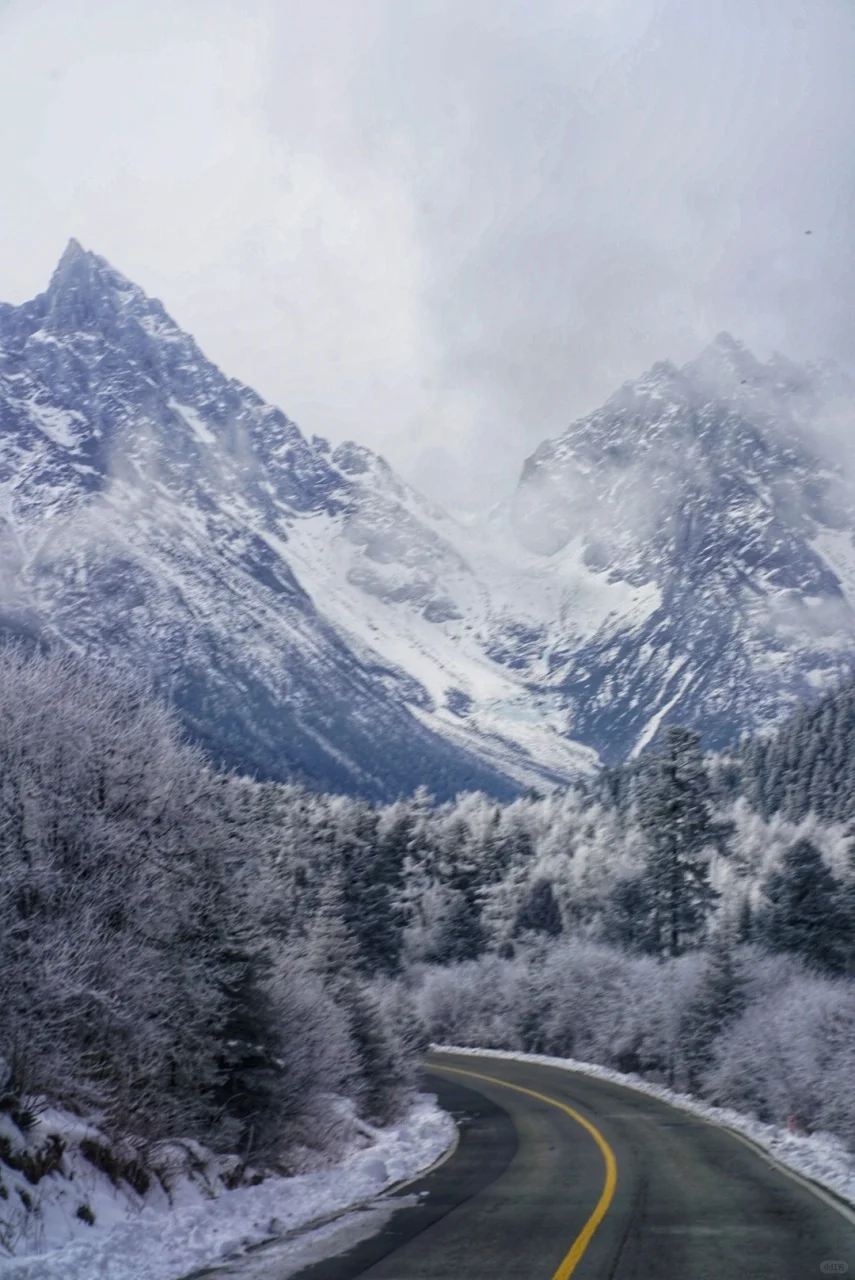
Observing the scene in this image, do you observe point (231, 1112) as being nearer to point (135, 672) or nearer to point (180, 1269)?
point (180, 1269)

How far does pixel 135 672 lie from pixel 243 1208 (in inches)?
434

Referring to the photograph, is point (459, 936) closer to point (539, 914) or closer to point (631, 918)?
point (539, 914)

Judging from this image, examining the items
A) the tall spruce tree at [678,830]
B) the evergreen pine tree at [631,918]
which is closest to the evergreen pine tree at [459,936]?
the evergreen pine tree at [631,918]

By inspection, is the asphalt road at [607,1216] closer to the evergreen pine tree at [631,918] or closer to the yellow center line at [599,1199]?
the yellow center line at [599,1199]

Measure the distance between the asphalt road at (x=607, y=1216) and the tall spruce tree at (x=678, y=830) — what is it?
87.5ft

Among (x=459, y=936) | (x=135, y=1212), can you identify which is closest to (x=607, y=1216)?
(x=135, y=1212)

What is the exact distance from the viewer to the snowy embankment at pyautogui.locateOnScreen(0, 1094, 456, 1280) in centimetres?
1151

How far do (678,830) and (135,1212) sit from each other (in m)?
42.6

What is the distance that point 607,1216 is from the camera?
14734mm

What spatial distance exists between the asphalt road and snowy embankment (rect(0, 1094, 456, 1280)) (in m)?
1.32

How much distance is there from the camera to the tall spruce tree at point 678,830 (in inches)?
2093

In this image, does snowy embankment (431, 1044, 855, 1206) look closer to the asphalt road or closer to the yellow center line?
the asphalt road

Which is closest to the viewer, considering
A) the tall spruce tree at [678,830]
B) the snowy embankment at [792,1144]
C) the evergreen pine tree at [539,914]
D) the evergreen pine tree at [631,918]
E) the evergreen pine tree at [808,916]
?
the snowy embankment at [792,1144]

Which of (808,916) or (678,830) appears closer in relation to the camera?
(808,916)
